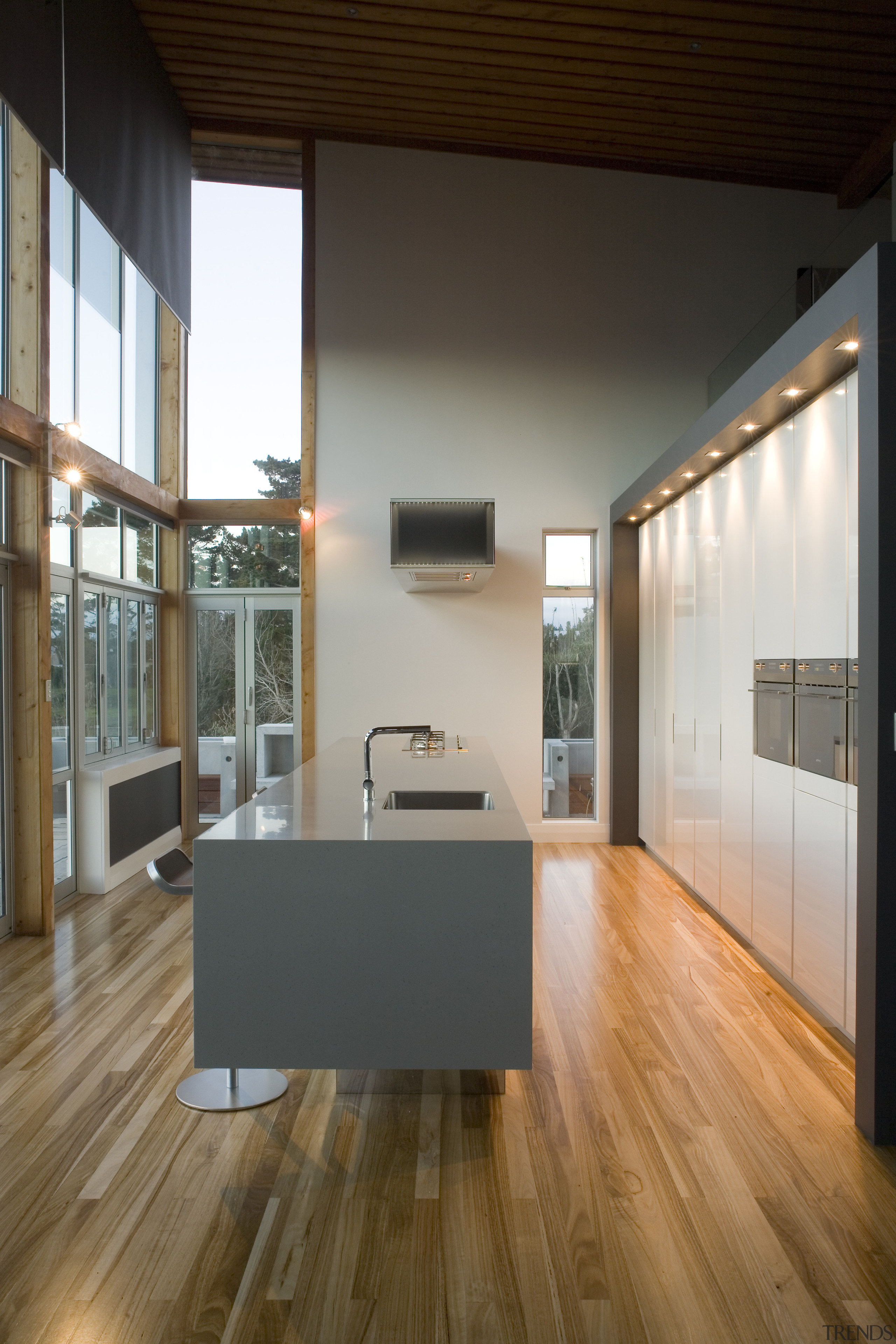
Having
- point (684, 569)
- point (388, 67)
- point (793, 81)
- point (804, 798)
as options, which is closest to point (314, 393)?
point (388, 67)

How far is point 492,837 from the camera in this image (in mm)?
2580

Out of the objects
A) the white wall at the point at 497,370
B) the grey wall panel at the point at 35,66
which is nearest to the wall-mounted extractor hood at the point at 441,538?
the white wall at the point at 497,370

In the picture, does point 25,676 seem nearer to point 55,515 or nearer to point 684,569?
point 55,515

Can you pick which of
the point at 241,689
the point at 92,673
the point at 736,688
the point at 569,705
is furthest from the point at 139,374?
the point at 736,688

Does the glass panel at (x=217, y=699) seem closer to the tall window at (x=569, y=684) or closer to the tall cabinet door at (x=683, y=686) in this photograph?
the tall window at (x=569, y=684)

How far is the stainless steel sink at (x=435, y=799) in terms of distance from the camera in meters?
3.39

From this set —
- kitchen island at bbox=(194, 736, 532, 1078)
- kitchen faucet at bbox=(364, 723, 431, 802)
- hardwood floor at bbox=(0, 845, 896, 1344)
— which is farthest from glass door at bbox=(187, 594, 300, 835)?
kitchen island at bbox=(194, 736, 532, 1078)

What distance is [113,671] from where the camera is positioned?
635 centimetres

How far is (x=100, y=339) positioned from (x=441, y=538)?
2.64 m

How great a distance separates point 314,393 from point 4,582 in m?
3.37

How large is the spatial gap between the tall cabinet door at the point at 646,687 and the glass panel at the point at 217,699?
3.32 metres

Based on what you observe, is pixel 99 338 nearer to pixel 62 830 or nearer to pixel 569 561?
pixel 62 830

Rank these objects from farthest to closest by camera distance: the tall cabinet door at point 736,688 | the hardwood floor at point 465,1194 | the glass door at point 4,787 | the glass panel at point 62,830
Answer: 1. the glass panel at point 62,830
2. the glass door at point 4,787
3. the tall cabinet door at point 736,688
4. the hardwood floor at point 465,1194

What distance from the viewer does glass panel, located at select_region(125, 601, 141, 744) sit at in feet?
21.6
